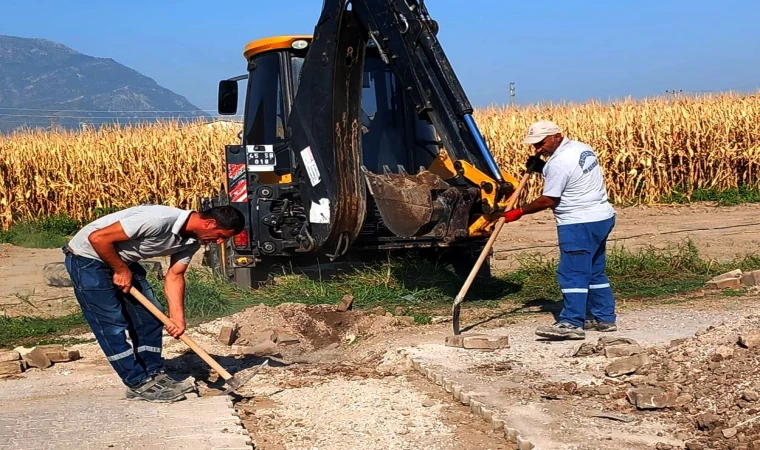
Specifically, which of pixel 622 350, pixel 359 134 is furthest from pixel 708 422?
pixel 359 134

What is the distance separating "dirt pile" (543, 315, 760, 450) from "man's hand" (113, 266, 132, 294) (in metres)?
2.89

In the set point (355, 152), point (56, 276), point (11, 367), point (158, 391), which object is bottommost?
point (56, 276)

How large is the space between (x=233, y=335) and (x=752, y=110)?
1528 cm

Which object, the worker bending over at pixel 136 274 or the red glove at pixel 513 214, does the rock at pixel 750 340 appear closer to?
the red glove at pixel 513 214

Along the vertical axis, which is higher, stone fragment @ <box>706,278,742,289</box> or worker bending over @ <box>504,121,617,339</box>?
worker bending over @ <box>504,121,617,339</box>

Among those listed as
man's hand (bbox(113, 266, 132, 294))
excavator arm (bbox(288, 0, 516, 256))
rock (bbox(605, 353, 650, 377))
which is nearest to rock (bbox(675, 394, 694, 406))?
rock (bbox(605, 353, 650, 377))

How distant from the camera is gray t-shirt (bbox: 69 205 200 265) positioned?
6.43 metres

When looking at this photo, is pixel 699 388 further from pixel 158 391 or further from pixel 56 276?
pixel 56 276

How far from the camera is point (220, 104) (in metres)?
11.2

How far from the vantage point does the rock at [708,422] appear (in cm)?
549

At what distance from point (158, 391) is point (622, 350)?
334cm

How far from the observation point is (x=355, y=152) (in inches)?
347

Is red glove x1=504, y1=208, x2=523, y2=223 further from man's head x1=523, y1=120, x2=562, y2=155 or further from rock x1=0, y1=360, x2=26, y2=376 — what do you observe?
rock x1=0, y1=360, x2=26, y2=376

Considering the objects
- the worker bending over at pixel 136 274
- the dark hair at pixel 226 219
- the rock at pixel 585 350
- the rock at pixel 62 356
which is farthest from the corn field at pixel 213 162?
the dark hair at pixel 226 219
